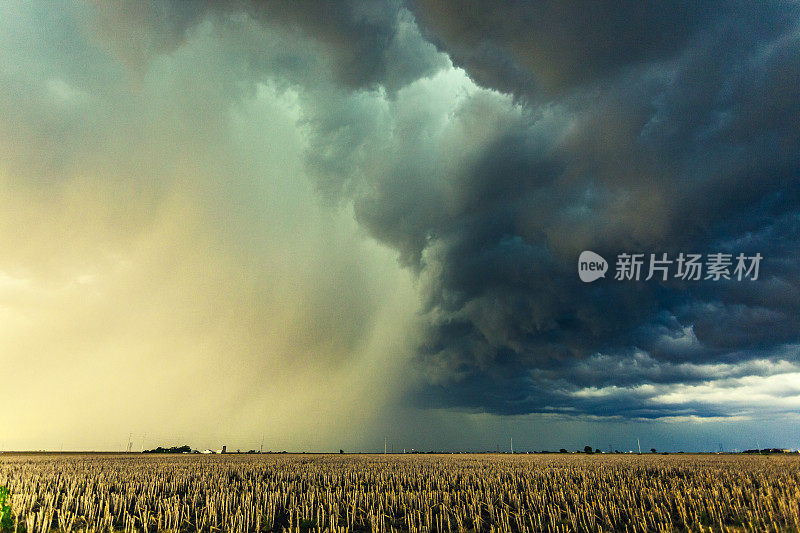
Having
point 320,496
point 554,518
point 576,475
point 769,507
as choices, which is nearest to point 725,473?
point 576,475

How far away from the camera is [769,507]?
24.3m

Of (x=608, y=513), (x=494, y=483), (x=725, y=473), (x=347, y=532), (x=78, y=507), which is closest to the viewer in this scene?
(x=347, y=532)

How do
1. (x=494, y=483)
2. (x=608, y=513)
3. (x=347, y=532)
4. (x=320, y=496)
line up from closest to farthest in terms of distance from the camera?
(x=347, y=532) < (x=608, y=513) < (x=320, y=496) < (x=494, y=483)

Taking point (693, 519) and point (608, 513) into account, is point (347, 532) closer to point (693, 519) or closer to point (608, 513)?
point (608, 513)

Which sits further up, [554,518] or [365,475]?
[554,518]

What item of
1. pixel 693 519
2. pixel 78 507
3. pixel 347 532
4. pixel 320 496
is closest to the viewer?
pixel 347 532

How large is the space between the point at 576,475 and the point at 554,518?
2338 cm

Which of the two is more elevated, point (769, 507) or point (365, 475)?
point (769, 507)

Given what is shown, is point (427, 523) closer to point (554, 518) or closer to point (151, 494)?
point (554, 518)

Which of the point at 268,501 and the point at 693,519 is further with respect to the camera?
the point at 268,501

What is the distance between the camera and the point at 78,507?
2692 centimetres

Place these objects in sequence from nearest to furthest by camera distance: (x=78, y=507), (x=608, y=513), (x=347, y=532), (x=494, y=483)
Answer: (x=347, y=532) < (x=608, y=513) < (x=78, y=507) < (x=494, y=483)

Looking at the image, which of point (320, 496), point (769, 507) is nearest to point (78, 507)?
point (320, 496)

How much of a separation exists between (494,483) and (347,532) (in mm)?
19189
